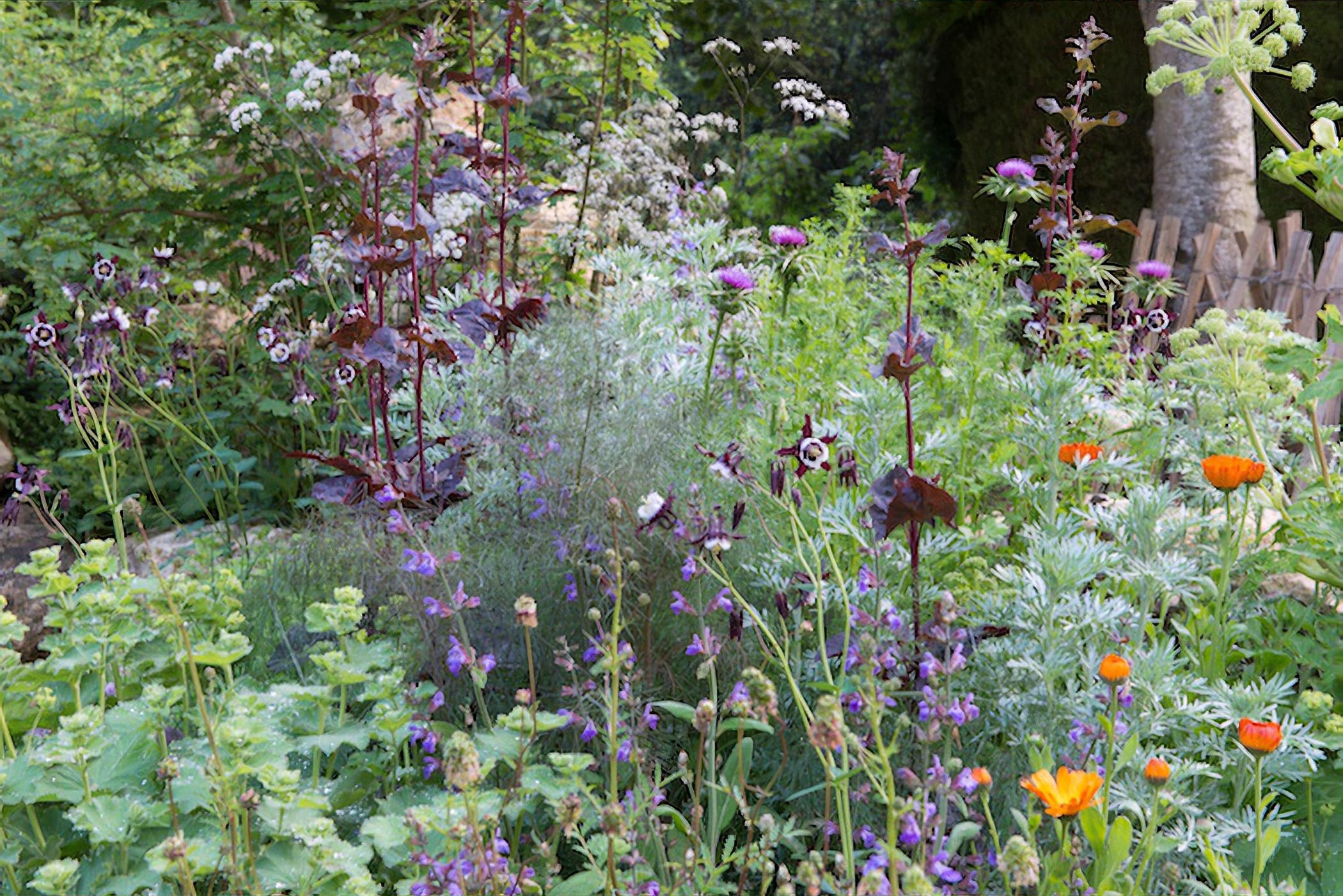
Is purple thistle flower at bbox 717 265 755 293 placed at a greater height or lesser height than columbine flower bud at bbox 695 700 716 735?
greater

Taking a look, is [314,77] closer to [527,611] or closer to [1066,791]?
[527,611]

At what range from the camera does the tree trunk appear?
17.9ft

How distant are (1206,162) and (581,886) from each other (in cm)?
526

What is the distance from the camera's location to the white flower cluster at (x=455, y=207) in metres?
3.02

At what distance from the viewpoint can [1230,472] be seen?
172 cm

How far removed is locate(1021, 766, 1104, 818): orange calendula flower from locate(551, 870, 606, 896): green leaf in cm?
64

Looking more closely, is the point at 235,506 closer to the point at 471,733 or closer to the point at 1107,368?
the point at 471,733

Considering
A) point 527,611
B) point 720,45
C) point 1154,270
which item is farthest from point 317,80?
point 720,45

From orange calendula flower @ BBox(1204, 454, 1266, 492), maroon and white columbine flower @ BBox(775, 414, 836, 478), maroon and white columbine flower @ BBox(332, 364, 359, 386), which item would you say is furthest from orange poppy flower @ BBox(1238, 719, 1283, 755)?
maroon and white columbine flower @ BBox(332, 364, 359, 386)

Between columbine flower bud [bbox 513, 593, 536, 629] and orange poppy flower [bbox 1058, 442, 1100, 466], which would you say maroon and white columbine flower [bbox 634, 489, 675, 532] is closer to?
columbine flower bud [bbox 513, 593, 536, 629]

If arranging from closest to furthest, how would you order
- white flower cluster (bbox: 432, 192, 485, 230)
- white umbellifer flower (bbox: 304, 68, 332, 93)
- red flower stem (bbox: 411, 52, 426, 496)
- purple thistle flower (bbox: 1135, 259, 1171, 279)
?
1. red flower stem (bbox: 411, 52, 426, 496)
2. white umbellifer flower (bbox: 304, 68, 332, 93)
3. white flower cluster (bbox: 432, 192, 485, 230)
4. purple thistle flower (bbox: 1135, 259, 1171, 279)

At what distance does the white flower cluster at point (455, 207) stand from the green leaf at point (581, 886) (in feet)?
6.23

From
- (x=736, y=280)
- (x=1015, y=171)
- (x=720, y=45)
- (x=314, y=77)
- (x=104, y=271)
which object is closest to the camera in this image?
(x=736, y=280)

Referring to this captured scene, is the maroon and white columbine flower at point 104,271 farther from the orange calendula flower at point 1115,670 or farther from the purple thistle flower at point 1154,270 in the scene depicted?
the orange calendula flower at point 1115,670
